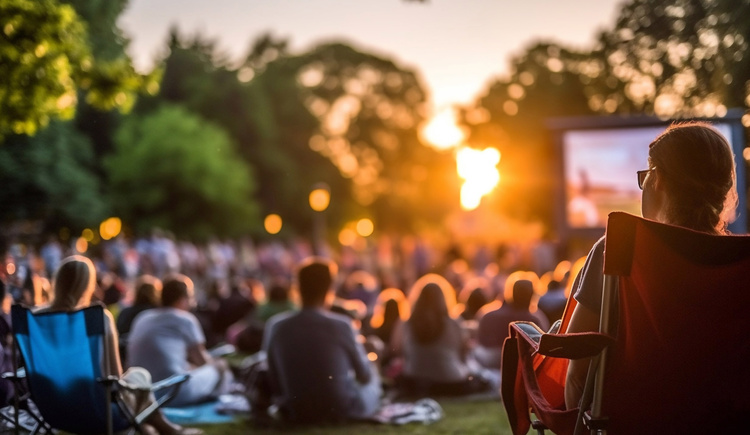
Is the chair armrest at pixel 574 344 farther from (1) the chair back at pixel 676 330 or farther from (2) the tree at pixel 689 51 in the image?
(2) the tree at pixel 689 51

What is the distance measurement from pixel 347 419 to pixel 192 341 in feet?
4.97

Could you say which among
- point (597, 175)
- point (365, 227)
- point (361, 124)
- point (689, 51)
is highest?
point (361, 124)

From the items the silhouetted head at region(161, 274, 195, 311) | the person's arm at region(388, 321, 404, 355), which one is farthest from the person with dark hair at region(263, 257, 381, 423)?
the person's arm at region(388, 321, 404, 355)

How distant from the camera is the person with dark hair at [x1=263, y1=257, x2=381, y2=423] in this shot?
7098 mm

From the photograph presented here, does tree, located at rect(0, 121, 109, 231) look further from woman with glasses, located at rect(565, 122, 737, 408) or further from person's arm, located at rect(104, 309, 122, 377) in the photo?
woman with glasses, located at rect(565, 122, 737, 408)

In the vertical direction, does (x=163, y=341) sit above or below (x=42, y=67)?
below

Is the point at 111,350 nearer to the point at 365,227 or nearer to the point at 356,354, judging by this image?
the point at 356,354

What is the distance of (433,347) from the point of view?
343 inches

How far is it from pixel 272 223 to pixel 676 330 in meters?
49.7

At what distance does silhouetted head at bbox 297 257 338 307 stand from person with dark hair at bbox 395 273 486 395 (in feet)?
4.94

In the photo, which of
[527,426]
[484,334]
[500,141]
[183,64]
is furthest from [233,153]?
[527,426]

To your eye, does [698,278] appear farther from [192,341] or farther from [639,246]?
[192,341]

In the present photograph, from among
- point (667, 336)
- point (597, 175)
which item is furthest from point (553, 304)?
point (597, 175)

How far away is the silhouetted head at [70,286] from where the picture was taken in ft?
17.3
